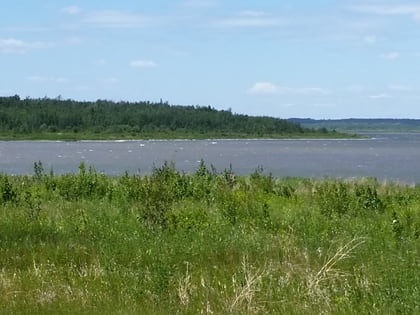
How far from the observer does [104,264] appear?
9.52m

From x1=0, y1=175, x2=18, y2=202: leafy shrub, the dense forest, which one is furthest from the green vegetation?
the dense forest

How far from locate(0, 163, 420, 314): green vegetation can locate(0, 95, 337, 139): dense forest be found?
131898mm

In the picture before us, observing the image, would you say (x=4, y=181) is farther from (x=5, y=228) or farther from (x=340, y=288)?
(x=340, y=288)

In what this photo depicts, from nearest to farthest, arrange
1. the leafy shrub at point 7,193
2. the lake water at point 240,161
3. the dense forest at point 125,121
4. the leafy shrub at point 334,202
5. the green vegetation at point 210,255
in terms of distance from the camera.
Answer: the green vegetation at point 210,255, the leafy shrub at point 334,202, the leafy shrub at point 7,193, the lake water at point 240,161, the dense forest at point 125,121

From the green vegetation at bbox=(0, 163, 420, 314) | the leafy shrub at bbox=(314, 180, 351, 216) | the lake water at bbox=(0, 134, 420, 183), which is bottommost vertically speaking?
the lake water at bbox=(0, 134, 420, 183)

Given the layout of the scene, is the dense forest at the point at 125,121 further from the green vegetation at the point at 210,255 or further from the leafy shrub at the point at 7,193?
the green vegetation at the point at 210,255

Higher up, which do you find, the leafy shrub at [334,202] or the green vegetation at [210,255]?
the leafy shrub at [334,202]

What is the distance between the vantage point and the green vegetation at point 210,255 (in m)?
7.58

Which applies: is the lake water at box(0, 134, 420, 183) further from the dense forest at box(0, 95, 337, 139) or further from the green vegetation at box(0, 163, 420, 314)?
the dense forest at box(0, 95, 337, 139)

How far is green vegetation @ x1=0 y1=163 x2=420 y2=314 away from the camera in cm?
758

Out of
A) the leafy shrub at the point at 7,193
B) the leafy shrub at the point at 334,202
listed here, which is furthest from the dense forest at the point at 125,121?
the leafy shrub at the point at 334,202

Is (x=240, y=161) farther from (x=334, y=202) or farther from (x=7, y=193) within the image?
(x=334, y=202)

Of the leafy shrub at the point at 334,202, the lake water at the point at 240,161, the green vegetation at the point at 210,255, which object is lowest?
the lake water at the point at 240,161

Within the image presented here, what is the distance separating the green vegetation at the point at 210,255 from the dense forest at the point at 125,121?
132 m
